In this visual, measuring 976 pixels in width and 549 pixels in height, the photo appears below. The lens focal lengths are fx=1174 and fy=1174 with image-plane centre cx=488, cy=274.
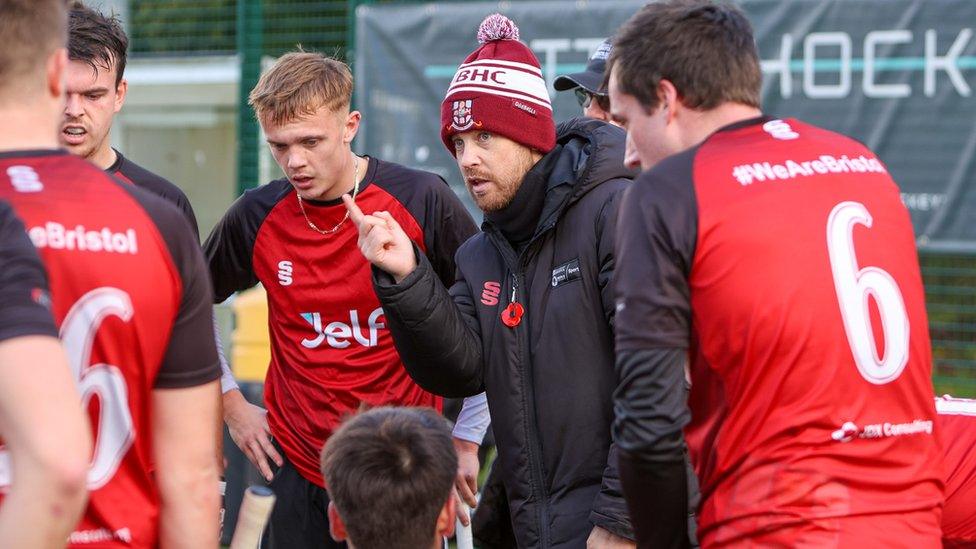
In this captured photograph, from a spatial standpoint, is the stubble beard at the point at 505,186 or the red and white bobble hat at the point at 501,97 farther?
the red and white bobble hat at the point at 501,97

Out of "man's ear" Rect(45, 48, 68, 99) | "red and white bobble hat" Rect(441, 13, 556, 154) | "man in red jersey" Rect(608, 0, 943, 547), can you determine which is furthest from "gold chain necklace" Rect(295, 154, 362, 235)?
"man's ear" Rect(45, 48, 68, 99)

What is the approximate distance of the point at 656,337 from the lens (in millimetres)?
2240

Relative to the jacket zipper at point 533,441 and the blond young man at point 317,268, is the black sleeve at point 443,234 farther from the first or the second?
the jacket zipper at point 533,441

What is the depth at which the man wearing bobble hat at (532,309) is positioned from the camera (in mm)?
3057

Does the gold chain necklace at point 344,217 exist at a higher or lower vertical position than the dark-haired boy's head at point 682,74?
lower

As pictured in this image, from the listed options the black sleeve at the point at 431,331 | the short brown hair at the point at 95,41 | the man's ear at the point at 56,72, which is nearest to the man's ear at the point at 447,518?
the black sleeve at the point at 431,331

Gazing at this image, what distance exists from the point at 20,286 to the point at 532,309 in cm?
158

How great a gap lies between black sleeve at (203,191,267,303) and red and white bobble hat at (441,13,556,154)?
79 cm

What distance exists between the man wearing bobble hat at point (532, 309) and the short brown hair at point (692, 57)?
0.78 metres

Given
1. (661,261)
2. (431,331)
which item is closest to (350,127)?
(431,331)

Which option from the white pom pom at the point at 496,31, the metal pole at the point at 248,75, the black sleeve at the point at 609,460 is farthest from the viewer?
the metal pole at the point at 248,75

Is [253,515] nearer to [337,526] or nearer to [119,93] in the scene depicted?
[337,526]

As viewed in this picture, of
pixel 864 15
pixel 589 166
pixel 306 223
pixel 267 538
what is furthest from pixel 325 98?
pixel 864 15

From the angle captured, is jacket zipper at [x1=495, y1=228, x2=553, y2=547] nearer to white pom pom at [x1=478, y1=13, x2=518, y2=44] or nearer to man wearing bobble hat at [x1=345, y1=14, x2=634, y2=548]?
man wearing bobble hat at [x1=345, y1=14, x2=634, y2=548]
